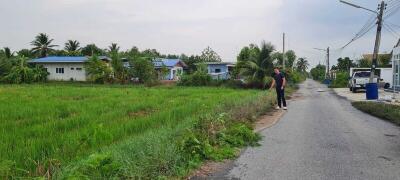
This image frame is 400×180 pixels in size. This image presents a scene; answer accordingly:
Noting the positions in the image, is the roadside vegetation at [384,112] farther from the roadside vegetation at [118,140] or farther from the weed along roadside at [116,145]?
the weed along roadside at [116,145]

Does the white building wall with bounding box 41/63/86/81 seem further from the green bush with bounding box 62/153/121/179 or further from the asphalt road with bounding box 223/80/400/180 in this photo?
the green bush with bounding box 62/153/121/179

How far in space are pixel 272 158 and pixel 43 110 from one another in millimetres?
9823

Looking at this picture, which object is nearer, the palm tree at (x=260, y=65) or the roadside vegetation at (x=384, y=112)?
the roadside vegetation at (x=384, y=112)

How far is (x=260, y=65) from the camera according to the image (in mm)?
38812

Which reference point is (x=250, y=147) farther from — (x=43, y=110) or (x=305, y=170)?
(x=43, y=110)

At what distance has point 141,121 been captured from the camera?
1183 centimetres

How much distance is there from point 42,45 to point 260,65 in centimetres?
4830

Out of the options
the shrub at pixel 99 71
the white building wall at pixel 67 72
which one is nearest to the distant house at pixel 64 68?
the white building wall at pixel 67 72

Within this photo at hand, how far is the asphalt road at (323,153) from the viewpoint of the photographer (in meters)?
6.71

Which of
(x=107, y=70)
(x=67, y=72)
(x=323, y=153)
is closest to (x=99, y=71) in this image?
(x=107, y=70)

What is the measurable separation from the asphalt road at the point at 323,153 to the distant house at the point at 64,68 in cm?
4517

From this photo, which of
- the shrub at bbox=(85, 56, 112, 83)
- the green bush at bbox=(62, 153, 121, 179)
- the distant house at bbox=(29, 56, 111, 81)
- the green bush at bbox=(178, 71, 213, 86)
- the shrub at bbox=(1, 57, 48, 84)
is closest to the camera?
the green bush at bbox=(62, 153, 121, 179)

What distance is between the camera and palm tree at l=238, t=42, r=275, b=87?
126 ft

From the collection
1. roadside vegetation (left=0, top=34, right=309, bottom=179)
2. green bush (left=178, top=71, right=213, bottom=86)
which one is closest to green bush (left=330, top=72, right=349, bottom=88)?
green bush (left=178, top=71, right=213, bottom=86)
